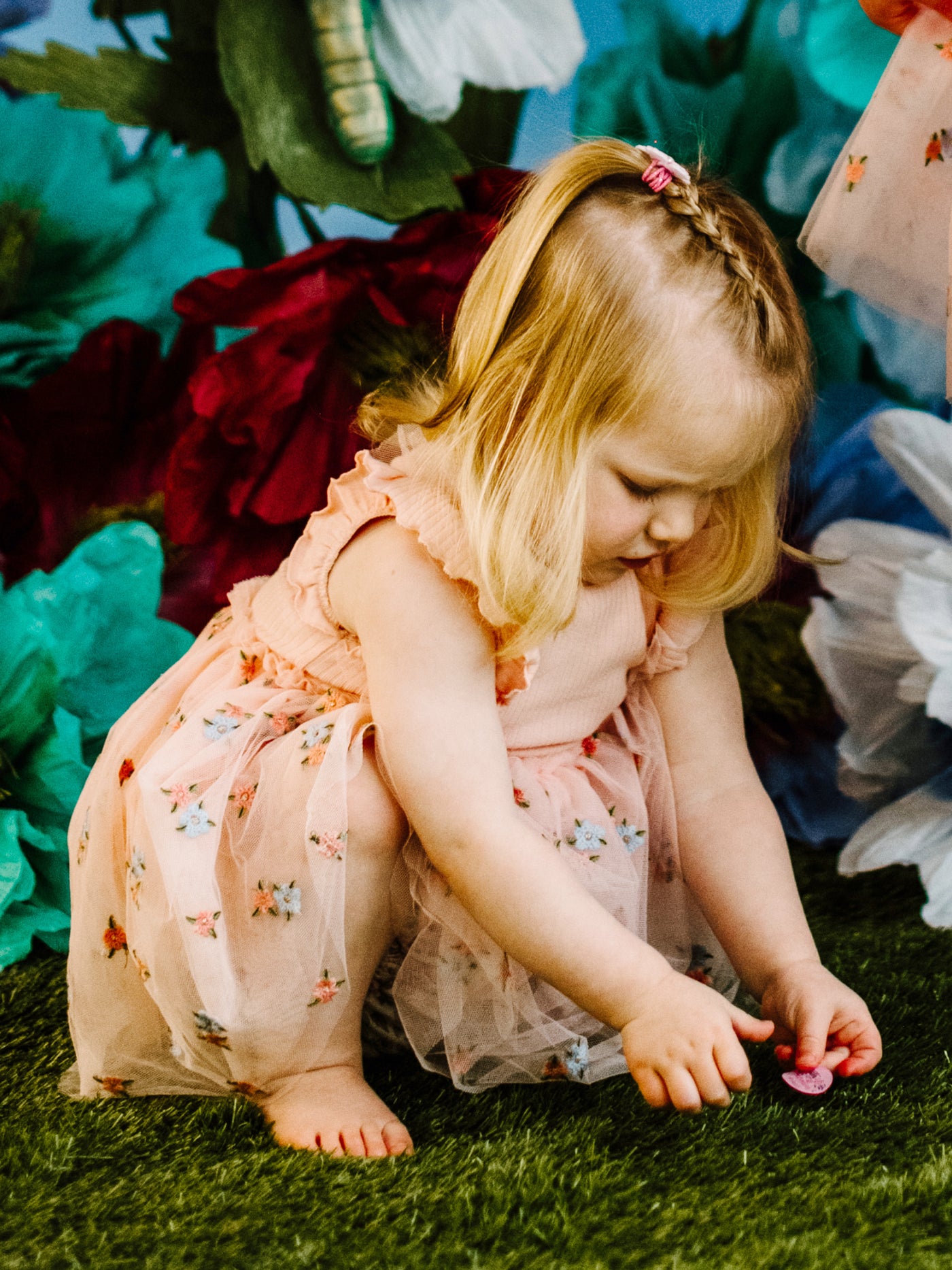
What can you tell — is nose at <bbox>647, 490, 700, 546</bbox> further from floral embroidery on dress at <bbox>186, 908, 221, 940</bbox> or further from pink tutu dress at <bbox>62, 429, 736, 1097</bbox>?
floral embroidery on dress at <bbox>186, 908, 221, 940</bbox>

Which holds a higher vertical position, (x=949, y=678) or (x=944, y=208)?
(x=944, y=208)

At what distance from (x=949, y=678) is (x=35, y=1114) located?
70 cm

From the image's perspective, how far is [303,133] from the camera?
3.88ft

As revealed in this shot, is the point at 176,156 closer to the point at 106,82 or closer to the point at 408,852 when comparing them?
the point at 106,82

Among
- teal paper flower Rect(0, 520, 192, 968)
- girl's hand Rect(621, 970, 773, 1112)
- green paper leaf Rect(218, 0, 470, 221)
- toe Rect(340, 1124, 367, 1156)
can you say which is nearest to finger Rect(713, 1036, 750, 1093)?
girl's hand Rect(621, 970, 773, 1112)

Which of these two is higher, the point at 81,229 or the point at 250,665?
the point at 81,229

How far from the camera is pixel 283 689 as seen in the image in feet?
3.02

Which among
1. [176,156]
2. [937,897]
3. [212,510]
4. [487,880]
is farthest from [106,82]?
[937,897]

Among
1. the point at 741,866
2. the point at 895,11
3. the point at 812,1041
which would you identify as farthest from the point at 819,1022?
the point at 895,11

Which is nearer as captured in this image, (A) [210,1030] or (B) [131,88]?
(A) [210,1030]

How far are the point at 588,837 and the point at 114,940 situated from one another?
1.08 ft

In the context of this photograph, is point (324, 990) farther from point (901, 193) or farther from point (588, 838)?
point (901, 193)

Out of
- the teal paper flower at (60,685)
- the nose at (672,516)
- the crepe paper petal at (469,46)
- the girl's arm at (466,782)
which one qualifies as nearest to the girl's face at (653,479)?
the nose at (672,516)

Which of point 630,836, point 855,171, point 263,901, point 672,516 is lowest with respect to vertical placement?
point 630,836
